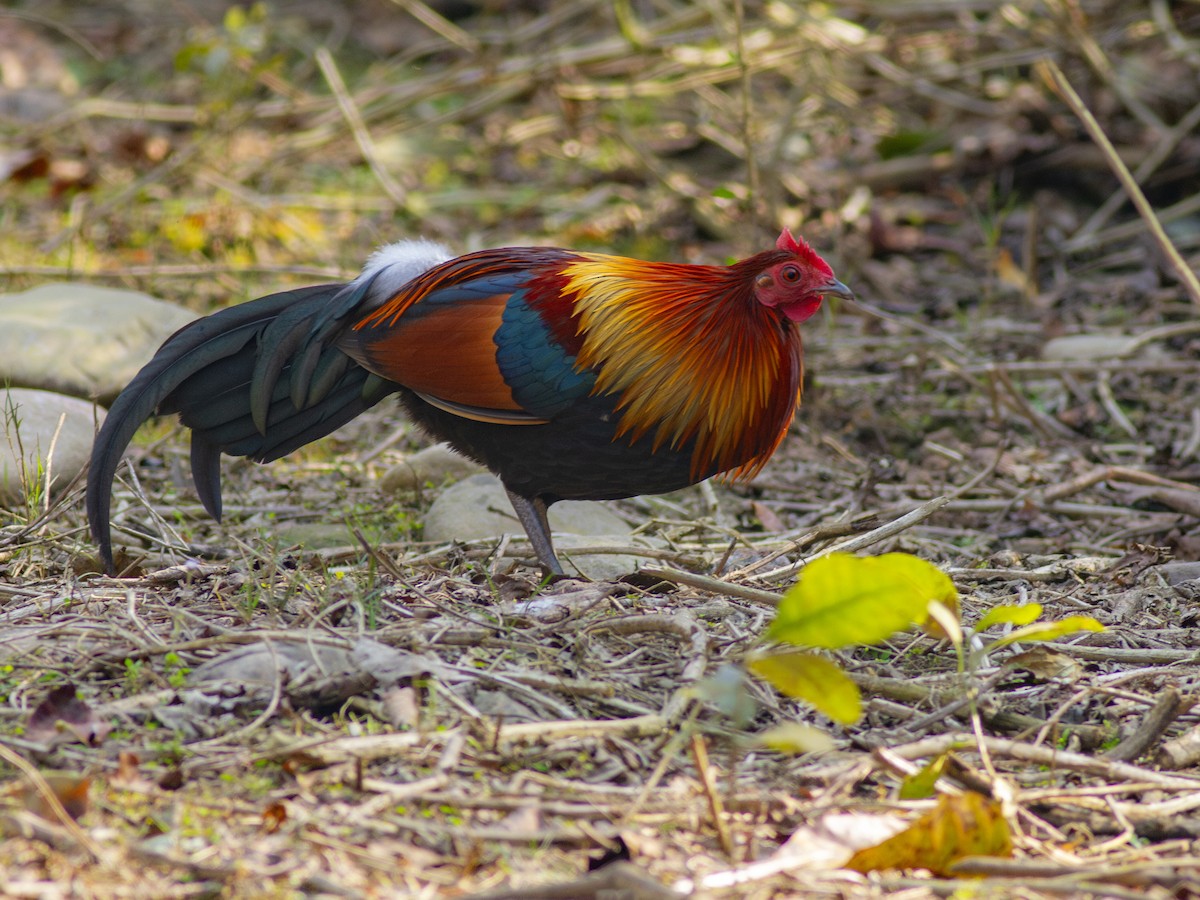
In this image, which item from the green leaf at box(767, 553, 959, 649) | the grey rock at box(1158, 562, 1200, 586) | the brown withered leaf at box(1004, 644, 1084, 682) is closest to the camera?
the green leaf at box(767, 553, 959, 649)

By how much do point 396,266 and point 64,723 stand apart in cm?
213

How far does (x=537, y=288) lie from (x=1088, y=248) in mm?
4782

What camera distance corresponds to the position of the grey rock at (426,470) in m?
4.90

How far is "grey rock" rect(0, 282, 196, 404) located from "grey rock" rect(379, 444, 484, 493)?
1208 millimetres

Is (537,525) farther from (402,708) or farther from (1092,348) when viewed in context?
(1092,348)

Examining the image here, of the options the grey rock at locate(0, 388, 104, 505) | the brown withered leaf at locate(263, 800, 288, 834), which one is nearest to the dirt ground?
the brown withered leaf at locate(263, 800, 288, 834)

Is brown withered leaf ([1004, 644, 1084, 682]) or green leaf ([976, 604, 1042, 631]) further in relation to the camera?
brown withered leaf ([1004, 644, 1084, 682])

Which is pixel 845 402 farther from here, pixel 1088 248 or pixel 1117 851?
pixel 1117 851

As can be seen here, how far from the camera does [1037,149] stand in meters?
7.91

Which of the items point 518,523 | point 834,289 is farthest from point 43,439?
point 834,289

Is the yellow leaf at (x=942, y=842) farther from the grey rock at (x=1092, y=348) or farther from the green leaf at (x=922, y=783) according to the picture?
the grey rock at (x=1092, y=348)

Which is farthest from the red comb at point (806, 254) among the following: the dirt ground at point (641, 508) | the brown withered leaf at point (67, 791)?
the brown withered leaf at point (67, 791)

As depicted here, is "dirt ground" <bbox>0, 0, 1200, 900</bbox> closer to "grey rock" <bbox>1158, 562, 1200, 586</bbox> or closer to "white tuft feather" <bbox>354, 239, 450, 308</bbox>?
"grey rock" <bbox>1158, 562, 1200, 586</bbox>

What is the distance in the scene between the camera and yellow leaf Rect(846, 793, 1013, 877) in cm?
230
